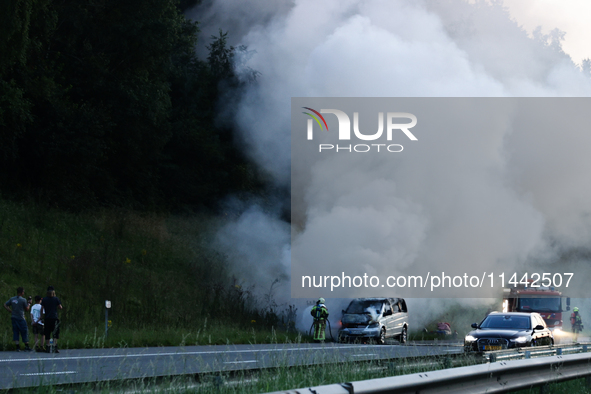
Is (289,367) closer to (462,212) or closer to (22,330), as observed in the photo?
(22,330)

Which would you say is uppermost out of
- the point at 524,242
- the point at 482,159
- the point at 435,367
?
the point at 482,159

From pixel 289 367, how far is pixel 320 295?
17.3 m

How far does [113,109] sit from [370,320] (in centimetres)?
1709

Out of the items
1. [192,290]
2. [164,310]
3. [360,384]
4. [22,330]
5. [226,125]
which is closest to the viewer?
[360,384]

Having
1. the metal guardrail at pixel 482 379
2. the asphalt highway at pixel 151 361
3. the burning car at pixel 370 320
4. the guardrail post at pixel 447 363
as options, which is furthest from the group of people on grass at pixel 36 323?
the metal guardrail at pixel 482 379

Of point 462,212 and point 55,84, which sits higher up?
Answer: point 55,84

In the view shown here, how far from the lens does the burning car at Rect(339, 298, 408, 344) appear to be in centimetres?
2292

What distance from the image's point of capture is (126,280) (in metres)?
26.4

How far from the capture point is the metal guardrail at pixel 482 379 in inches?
202

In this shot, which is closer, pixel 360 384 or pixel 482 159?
pixel 360 384

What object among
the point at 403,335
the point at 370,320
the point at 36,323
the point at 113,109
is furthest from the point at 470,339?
the point at 113,109

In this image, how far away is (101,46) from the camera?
114 ft

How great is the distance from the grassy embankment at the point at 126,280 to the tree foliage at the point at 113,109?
2.49 m

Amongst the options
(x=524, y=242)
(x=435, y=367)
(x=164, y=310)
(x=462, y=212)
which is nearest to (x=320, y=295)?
(x=164, y=310)
